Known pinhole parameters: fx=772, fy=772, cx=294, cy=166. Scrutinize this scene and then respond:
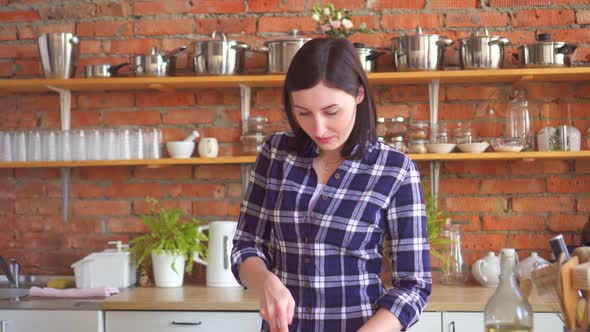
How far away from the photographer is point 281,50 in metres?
3.14

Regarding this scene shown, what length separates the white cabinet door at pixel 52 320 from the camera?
286 cm

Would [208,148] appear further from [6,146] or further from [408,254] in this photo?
[408,254]

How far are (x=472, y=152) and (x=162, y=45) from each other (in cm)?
145

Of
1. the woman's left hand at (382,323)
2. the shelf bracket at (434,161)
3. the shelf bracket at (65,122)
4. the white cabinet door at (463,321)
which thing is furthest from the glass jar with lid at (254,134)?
the woman's left hand at (382,323)

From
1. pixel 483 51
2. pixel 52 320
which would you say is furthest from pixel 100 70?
pixel 483 51

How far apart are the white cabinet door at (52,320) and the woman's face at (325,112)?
5.20ft

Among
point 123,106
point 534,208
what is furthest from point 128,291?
point 534,208

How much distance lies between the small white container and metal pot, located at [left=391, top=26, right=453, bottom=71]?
140 cm

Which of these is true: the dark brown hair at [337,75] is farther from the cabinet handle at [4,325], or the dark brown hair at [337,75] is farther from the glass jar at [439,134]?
the cabinet handle at [4,325]

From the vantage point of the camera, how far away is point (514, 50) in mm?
3326

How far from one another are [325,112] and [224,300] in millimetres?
1437

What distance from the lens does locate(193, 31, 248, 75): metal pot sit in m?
3.19

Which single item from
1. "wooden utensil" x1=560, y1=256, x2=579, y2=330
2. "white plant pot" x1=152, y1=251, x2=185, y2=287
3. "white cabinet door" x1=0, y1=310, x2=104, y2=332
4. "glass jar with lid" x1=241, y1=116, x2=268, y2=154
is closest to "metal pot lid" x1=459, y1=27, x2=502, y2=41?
"glass jar with lid" x1=241, y1=116, x2=268, y2=154

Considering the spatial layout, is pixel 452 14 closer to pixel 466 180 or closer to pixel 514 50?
pixel 514 50
